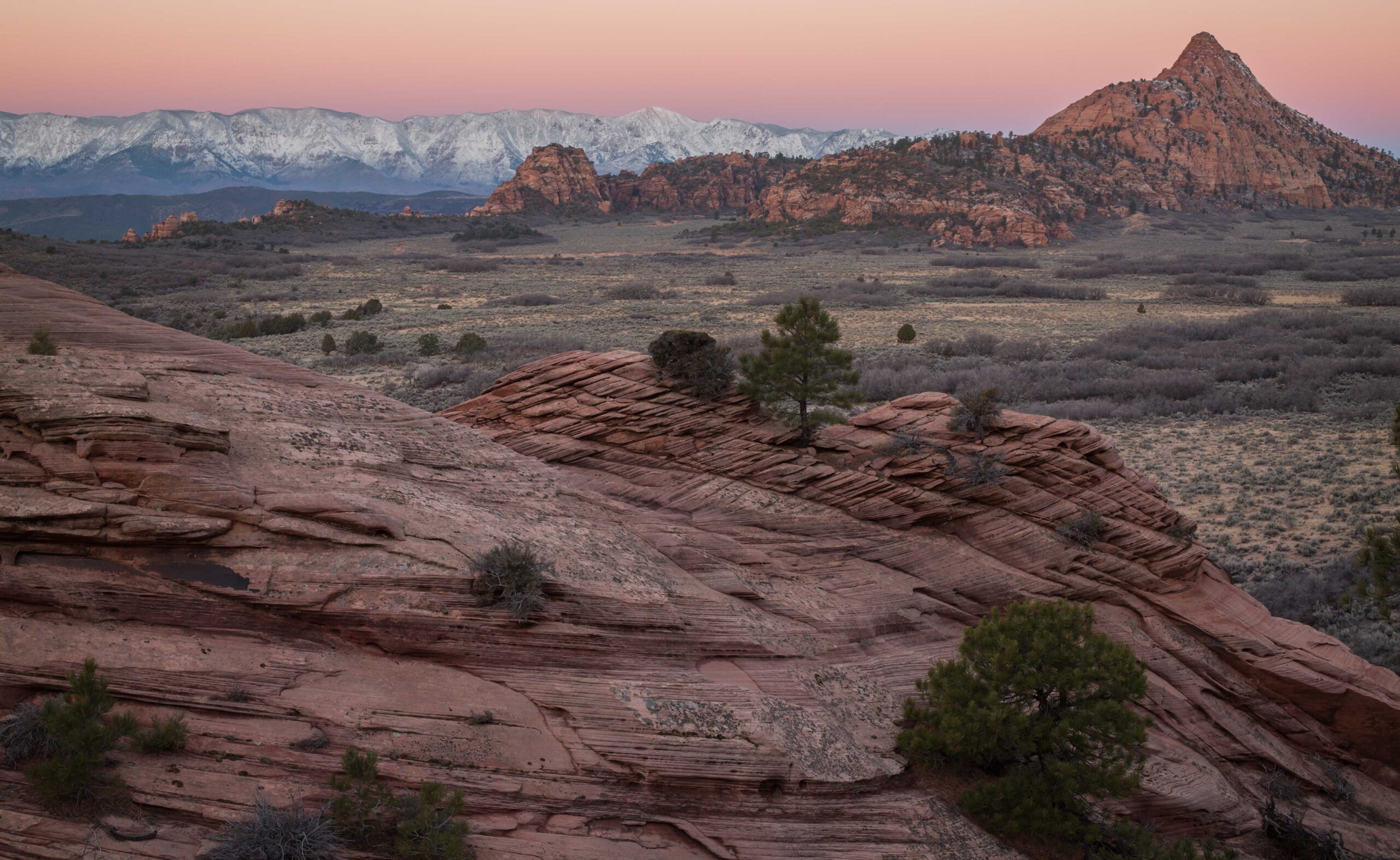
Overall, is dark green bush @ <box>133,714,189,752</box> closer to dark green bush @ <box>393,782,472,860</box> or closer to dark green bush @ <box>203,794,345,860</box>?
dark green bush @ <box>203,794,345,860</box>

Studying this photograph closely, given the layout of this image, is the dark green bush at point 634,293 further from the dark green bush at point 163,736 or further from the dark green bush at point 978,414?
the dark green bush at point 163,736

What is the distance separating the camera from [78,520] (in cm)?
777

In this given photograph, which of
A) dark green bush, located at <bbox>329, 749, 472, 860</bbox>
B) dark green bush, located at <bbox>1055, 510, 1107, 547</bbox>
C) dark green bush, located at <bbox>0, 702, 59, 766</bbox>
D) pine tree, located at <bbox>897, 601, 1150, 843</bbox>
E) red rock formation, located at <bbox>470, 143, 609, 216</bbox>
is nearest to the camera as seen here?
dark green bush, located at <bbox>0, 702, 59, 766</bbox>

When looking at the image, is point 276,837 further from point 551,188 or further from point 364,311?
point 551,188

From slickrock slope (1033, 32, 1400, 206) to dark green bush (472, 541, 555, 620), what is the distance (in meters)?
149

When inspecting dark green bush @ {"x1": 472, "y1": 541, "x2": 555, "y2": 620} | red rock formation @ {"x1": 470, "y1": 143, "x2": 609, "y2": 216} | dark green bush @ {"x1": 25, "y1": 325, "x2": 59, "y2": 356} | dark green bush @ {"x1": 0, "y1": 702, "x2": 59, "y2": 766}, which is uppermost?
red rock formation @ {"x1": 470, "y1": 143, "x2": 609, "y2": 216}

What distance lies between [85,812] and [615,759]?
171 inches

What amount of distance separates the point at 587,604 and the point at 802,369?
7041mm

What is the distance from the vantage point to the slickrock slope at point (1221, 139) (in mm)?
132000

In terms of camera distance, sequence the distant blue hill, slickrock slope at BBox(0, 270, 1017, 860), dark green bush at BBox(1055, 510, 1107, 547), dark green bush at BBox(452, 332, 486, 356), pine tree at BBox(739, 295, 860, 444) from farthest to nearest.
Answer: the distant blue hill → dark green bush at BBox(452, 332, 486, 356) → pine tree at BBox(739, 295, 860, 444) → dark green bush at BBox(1055, 510, 1107, 547) → slickrock slope at BBox(0, 270, 1017, 860)

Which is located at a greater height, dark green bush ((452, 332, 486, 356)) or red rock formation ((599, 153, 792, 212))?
red rock formation ((599, 153, 792, 212))

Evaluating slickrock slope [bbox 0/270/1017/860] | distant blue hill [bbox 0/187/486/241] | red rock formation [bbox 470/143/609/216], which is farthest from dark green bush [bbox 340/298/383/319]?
red rock formation [bbox 470/143/609/216]

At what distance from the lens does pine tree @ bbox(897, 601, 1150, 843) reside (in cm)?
894

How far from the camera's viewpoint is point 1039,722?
9.23 m
